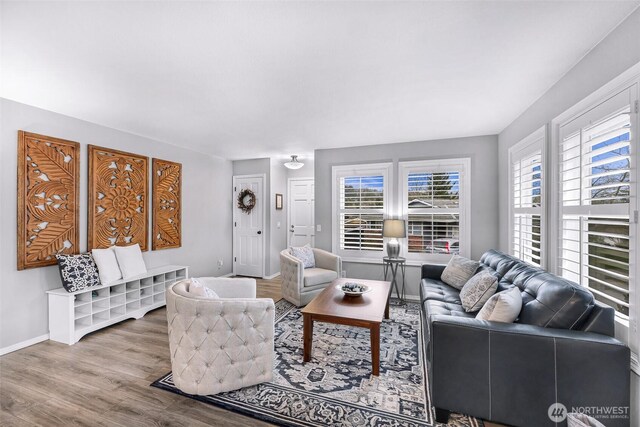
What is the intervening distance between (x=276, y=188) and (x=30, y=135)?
3631mm

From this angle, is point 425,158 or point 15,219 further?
point 425,158

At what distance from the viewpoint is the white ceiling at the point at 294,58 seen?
1506 mm

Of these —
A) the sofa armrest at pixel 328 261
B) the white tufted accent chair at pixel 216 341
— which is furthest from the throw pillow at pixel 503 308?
the sofa armrest at pixel 328 261

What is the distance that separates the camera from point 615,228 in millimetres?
1668

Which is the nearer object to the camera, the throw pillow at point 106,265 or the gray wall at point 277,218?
the throw pillow at point 106,265

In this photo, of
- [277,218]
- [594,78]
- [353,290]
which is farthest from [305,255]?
[594,78]

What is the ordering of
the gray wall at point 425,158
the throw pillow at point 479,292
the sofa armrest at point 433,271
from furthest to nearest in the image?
the gray wall at point 425,158, the sofa armrest at point 433,271, the throw pillow at point 479,292

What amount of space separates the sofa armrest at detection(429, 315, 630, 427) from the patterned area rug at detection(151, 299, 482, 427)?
0.85 feet

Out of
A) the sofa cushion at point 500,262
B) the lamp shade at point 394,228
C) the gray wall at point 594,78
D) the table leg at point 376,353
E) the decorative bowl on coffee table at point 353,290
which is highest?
the gray wall at point 594,78

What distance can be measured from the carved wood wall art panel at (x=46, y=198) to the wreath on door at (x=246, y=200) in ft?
Result: 9.02

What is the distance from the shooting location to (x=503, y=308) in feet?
5.95

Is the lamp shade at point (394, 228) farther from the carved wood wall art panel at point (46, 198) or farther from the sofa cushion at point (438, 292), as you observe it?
the carved wood wall art panel at point (46, 198)

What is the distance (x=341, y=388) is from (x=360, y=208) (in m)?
2.92

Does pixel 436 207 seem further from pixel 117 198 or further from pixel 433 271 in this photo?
pixel 117 198
